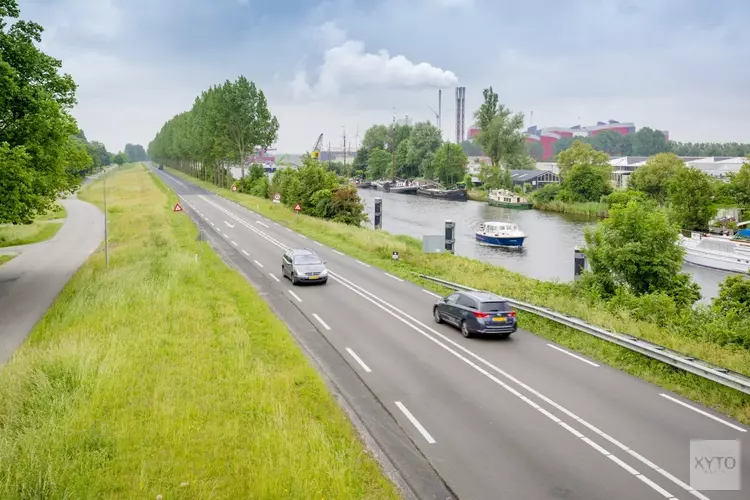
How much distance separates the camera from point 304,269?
94.4 ft

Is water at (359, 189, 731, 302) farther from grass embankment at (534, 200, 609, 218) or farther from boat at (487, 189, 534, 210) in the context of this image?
grass embankment at (534, 200, 609, 218)

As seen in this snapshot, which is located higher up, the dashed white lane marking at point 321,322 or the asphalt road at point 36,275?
the asphalt road at point 36,275

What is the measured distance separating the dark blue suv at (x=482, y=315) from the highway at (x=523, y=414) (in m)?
0.43

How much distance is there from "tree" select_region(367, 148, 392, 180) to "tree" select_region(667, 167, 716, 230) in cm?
10775

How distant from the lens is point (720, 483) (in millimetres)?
10547

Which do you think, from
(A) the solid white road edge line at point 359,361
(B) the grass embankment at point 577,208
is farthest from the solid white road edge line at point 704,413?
(B) the grass embankment at point 577,208

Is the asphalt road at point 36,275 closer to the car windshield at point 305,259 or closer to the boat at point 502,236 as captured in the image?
the car windshield at point 305,259

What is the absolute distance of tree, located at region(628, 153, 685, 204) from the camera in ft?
262

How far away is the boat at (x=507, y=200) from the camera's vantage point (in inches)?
3794

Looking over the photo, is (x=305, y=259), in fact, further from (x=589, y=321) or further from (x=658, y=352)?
(x=658, y=352)

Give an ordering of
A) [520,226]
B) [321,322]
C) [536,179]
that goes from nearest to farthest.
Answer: [321,322], [520,226], [536,179]

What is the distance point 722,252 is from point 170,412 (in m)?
48.2

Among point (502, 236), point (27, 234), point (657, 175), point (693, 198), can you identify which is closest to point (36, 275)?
point (27, 234)

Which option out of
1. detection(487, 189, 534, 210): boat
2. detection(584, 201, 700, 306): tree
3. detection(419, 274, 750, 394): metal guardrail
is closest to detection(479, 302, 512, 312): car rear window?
detection(419, 274, 750, 394): metal guardrail
